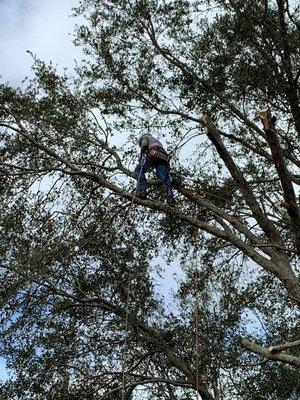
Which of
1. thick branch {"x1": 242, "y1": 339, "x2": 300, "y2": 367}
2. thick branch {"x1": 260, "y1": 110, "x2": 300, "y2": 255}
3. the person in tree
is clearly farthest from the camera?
the person in tree

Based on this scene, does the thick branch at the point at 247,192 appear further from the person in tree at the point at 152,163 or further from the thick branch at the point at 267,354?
the thick branch at the point at 267,354

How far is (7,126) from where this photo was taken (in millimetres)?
8633

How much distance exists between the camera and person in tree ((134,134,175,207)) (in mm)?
7352

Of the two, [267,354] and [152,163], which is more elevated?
[152,163]

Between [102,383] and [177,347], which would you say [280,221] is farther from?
[102,383]

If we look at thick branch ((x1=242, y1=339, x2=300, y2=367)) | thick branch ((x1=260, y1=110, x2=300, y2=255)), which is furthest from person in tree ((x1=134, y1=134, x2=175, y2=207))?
thick branch ((x1=242, y1=339, x2=300, y2=367))

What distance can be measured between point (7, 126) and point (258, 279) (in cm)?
563

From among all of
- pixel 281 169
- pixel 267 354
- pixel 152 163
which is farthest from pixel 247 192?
pixel 267 354

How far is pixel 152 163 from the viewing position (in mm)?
7535

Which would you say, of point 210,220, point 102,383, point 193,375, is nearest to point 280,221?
point 210,220

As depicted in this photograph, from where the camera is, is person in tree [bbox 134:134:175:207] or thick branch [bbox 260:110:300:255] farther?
person in tree [bbox 134:134:175:207]

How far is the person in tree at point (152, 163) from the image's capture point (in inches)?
289

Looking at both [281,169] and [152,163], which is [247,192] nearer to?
[281,169]

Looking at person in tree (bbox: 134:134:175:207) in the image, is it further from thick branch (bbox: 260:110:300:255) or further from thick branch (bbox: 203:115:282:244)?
thick branch (bbox: 260:110:300:255)
